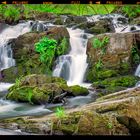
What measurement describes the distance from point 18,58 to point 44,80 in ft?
5.32

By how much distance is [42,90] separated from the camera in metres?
6.20

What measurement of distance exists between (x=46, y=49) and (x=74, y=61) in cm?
113

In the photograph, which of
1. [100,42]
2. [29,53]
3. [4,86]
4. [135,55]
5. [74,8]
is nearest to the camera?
[74,8]

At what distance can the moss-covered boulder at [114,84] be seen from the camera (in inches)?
236

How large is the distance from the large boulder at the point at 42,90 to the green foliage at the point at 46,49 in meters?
0.41

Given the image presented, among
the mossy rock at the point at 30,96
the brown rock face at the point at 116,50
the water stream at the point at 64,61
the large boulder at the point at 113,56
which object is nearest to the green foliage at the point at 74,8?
the water stream at the point at 64,61

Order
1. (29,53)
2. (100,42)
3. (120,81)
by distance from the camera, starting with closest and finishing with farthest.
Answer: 1. (120,81)
2. (29,53)
3. (100,42)

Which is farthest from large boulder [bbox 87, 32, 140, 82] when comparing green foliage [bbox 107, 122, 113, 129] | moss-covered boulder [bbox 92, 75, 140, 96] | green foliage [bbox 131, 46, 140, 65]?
green foliage [bbox 107, 122, 113, 129]

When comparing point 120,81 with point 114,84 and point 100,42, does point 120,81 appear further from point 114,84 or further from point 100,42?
point 100,42

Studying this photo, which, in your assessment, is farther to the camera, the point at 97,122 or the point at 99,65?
the point at 99,65

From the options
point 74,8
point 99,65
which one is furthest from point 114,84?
point 74,8
